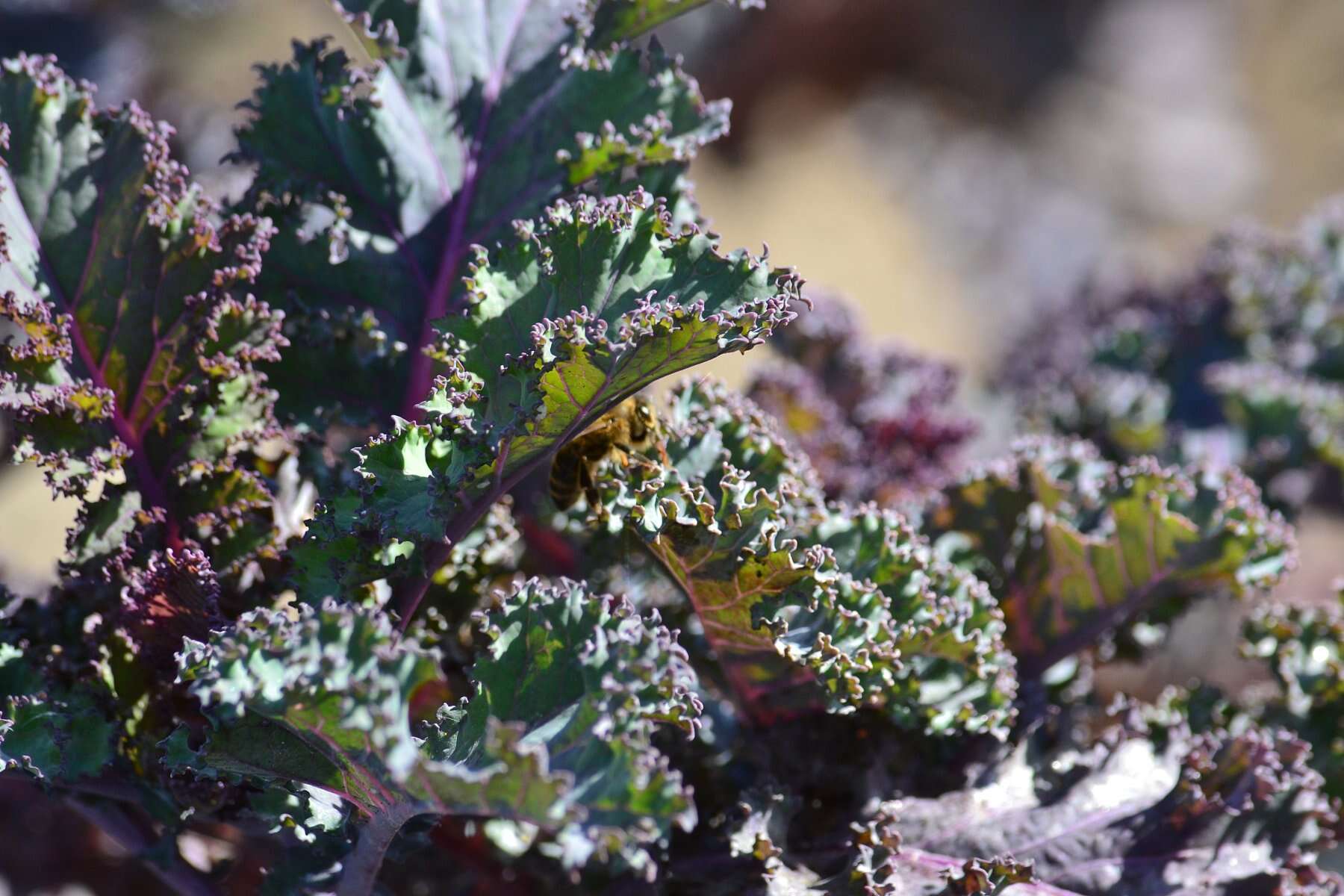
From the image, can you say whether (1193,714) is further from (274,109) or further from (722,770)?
(274,109)

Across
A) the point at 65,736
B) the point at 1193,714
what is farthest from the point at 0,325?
the point at 1193,714

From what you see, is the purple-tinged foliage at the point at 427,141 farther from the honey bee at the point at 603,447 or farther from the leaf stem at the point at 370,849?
the leaf stem at the point at 370,849

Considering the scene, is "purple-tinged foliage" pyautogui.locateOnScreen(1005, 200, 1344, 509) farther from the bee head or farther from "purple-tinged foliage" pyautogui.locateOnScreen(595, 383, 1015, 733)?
the bee head

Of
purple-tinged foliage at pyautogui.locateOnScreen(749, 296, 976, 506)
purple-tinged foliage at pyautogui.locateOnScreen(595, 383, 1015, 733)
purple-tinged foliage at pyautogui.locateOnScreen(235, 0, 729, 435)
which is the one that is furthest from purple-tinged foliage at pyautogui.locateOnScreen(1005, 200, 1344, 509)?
purple-tinged foliage at pyautogui.locateOnScreen(235, 0, 729, 435)

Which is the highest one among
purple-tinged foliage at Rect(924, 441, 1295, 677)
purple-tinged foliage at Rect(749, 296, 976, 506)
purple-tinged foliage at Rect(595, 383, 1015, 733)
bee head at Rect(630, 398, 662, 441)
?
purple-tinged foliage at Rect(749, 296, 976, 506)

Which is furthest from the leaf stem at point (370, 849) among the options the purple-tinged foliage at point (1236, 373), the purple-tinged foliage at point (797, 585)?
the purple-tinged foliage at point (1236, 373)
